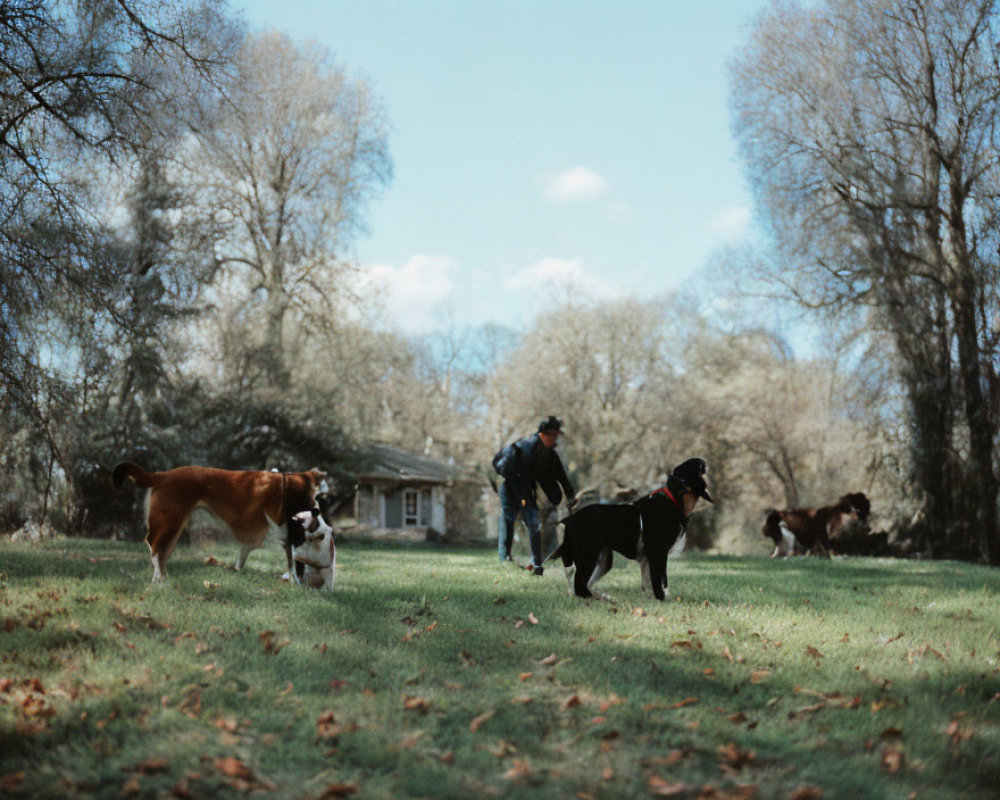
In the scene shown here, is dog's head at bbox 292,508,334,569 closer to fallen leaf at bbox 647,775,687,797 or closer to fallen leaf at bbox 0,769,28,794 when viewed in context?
fallen leaf at bbox 0,769,28,794

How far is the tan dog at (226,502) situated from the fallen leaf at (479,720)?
4.25 m

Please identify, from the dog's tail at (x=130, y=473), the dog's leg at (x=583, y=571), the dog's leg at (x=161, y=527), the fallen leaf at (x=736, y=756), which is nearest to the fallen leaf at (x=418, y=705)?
the fallen leaf at (x=736, y=756)

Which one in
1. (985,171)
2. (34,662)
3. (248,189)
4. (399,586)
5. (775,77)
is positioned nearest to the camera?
(34,662)

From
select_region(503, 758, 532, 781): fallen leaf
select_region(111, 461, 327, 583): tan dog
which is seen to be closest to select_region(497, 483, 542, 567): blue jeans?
select_region(111, 461, 327, 583): tan dog

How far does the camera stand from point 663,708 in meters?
5.17

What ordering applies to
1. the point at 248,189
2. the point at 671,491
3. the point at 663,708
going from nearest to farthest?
the point at 663,708 → the point at 671,491 → the point at 248,189

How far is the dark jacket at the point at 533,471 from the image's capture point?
37.6 ft

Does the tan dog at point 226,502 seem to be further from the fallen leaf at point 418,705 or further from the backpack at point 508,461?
the fallen leaf at point 418,705

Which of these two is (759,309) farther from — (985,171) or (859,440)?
(985,171)

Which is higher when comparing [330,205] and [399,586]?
[330,205]

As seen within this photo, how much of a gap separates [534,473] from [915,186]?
1467 cm

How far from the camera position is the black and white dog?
810 centimetres

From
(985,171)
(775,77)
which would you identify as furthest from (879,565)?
(775,77)

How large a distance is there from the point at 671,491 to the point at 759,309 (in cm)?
2211
